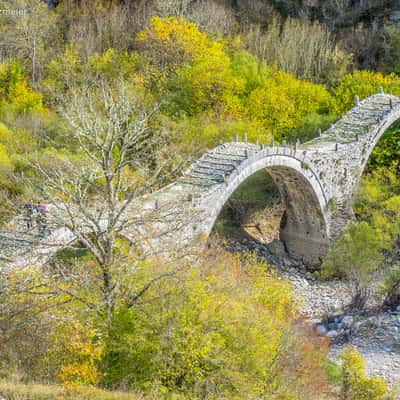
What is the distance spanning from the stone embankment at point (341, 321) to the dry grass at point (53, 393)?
1085 cm

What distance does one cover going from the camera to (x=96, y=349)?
12258mm

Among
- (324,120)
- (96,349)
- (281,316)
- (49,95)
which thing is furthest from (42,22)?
(96,349)

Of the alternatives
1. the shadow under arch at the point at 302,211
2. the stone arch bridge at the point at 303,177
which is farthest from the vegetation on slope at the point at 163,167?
the shadow under arch at the point at 302,211

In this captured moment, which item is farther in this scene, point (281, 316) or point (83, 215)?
point (281, 316)

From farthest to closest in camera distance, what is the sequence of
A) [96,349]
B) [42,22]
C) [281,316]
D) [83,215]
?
[42,22]
[281,316]
[83,215]
[96,349]

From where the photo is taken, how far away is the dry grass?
10.7m

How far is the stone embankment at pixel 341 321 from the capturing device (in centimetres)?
2005

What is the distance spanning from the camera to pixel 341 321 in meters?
22.8

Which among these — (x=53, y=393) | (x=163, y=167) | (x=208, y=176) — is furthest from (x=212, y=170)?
(x=53, y=393)

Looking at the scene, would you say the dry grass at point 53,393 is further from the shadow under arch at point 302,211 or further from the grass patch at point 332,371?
the shadow under arch at point 302,211

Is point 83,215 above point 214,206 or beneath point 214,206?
above

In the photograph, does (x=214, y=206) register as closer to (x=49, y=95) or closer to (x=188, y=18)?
(x=49, y=95)

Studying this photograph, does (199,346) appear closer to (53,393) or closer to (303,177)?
(53,393)

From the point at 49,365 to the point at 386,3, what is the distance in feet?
145
